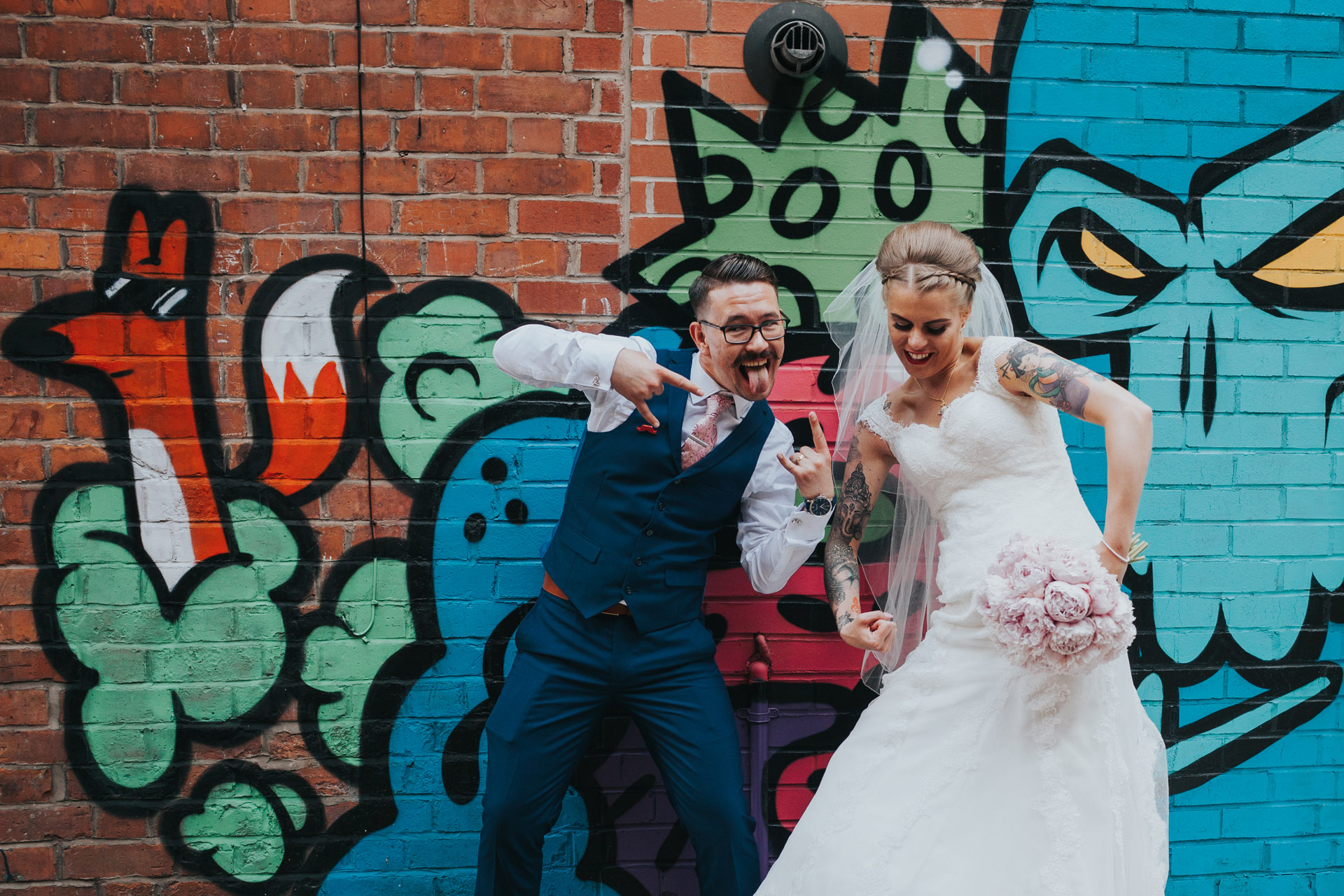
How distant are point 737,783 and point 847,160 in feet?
6.55

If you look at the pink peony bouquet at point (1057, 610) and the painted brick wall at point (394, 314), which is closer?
the pink peony bouquet at point (1057, 610)

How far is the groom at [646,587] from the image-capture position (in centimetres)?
231

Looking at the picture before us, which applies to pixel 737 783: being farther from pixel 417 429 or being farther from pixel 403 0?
pixel 403 0

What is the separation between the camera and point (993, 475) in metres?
2.19

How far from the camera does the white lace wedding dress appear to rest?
6.28 ft

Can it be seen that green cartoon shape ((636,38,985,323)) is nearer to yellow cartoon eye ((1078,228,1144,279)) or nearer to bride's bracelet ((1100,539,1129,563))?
yellow cartoon eye ((1078,228,1144,279))

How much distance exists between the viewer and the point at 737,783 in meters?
2.35

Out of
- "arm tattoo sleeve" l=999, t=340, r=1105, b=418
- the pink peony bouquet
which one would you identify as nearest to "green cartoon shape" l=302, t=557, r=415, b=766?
the pink peony bouquet

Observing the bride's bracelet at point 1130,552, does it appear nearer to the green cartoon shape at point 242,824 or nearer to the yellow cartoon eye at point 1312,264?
the yellow cartoon eye at point 1312,264

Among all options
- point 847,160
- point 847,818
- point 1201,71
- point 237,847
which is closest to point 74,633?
point 237,847

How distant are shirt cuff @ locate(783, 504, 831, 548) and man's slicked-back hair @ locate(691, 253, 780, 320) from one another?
0.66 m

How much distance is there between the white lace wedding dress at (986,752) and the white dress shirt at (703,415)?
0.37m

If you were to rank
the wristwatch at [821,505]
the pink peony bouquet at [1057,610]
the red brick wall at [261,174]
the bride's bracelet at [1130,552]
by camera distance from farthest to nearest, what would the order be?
the red brick wall at [261,174]
the wristwatch at [821,505]
the bride's bracelet at [1130,552]
the pink peony bouquet at [1057,610]

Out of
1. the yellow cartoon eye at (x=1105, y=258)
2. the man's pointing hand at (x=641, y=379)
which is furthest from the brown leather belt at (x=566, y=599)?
the yellow cartoon eye at (x=1105, y=258)
